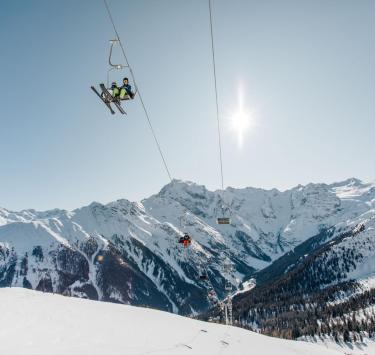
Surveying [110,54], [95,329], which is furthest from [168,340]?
[110,54]

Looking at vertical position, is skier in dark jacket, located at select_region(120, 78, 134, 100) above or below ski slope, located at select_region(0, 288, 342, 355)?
above

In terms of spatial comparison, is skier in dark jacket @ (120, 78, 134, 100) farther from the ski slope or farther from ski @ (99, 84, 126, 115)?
the ski slope

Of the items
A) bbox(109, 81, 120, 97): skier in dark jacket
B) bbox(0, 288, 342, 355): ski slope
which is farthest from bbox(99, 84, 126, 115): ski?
bbox(0, 288, 342, 355): ski slope

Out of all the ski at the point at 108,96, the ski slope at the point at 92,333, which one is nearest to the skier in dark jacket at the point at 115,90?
the ski at the point at 108,96

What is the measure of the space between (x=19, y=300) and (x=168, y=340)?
1625 centimetres

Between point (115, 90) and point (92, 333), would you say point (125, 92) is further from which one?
point (92, 333)

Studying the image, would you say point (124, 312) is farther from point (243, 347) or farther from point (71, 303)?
point (243, 347)

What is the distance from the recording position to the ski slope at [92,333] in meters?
A: 22.0

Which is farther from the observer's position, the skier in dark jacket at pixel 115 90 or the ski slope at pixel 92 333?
the skier in dark jacket at pixel 115 90

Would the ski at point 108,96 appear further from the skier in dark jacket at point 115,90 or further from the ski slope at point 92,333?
the ski slope at point 92,333

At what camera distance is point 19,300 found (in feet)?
119

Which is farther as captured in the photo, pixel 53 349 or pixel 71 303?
pixel 71 303

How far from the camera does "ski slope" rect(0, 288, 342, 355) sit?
21969 mm

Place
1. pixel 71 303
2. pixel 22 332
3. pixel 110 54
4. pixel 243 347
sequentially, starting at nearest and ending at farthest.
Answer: pixel 22 332, pixel 110 54, pixel 243 347, pixel 71 303
